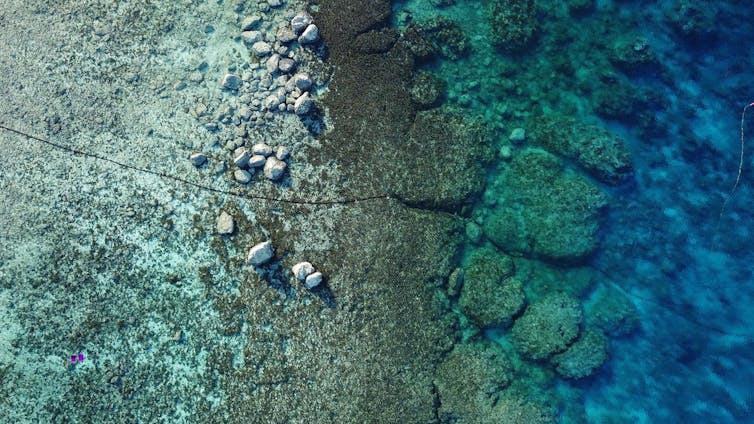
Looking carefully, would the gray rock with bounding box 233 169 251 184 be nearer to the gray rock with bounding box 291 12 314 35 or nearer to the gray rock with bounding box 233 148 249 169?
the gray rock with bounding box 233 148 249 169

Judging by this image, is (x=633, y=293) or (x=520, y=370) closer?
(x=520, y=370)

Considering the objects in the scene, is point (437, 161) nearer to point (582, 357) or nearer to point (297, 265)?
point (297, 265)

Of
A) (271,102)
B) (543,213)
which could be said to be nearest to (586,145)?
(543,213)

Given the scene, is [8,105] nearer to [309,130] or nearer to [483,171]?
[309,130]

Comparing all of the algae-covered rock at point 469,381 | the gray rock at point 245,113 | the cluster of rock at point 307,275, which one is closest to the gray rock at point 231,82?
the gray rock at point 245,113

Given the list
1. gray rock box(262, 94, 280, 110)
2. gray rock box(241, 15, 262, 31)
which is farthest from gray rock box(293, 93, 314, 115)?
gray rock box(241, 15, 262, 31)

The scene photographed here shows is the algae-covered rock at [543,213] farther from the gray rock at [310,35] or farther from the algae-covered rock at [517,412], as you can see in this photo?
the gray rock at [310,35]

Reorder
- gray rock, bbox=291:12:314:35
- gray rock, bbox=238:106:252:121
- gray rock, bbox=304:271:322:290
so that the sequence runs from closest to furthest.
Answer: gray rock, bbox=304:271:322:290, gray rock, bbox=238:106:252:121, gray rock, bbox=291:12:314:35

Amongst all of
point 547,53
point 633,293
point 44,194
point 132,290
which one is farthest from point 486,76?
point 44,194
